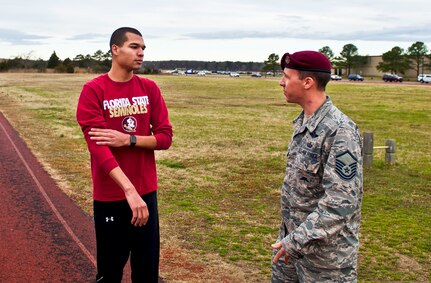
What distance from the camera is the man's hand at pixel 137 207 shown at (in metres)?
3.18

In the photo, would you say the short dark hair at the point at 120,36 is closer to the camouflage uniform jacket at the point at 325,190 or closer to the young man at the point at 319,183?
the young man at the point at 319,183

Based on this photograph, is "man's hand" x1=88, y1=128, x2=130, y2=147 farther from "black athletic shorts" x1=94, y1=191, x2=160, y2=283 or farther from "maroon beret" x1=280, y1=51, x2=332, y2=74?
"maroon beret" x1=280, y1=51, x2=332, y2=74

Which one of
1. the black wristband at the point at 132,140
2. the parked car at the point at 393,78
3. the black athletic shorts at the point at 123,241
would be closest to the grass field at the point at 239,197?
the black athletic shorts at the point at 123,241

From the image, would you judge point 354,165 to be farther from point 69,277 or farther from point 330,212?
point 69,277

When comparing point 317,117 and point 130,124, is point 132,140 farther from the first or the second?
point 317,117

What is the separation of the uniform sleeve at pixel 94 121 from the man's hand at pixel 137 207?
21cm

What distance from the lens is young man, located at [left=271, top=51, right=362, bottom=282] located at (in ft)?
8.29

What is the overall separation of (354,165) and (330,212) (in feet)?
0.82

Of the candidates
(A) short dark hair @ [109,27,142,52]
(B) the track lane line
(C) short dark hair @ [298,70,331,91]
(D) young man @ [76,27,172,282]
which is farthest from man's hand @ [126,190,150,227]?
(B) the track lane line

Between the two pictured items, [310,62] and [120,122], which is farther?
[120,122]

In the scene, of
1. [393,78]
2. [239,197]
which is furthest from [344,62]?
[239,197]

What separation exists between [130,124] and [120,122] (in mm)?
65

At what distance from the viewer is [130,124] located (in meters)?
3.35

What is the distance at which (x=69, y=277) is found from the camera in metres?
5.39
